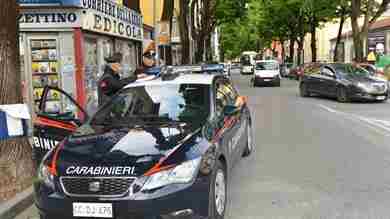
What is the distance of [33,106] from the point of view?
11609 millimetres

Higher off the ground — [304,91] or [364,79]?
[364,79]

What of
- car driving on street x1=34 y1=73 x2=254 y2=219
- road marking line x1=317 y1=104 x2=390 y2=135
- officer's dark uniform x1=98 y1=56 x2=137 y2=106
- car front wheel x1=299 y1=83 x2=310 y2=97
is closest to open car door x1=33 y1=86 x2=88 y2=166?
car driving on street x1=34 y1=73 x2=254 y2=219

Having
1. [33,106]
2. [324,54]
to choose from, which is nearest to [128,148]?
[33,106]

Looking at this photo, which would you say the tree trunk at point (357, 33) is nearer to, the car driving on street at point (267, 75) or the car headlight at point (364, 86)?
the car driving on street at point (267, 75)

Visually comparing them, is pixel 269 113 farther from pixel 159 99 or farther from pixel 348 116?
pixel 159 99

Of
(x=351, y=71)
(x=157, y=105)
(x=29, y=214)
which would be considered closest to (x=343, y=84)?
(x=351, y=71)

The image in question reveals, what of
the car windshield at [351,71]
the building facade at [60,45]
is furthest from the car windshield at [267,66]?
the building facade at [60,45]

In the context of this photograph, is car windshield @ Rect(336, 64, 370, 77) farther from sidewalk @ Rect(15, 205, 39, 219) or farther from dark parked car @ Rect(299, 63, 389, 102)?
sidewalk @ Rect(15, 205, 39, 219)

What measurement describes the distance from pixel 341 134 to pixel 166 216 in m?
6.85

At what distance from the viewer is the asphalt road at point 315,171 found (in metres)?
5.23

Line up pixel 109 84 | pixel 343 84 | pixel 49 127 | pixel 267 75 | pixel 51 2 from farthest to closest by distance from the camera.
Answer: pixel 267 75 → pixel 343 84 → pixel 51 2 → pixel 109 84 → pixel 49 127

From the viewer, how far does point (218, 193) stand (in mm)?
4707

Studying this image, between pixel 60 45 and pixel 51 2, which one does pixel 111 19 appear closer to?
pixel 60 45

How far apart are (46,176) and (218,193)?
5.31 feet
